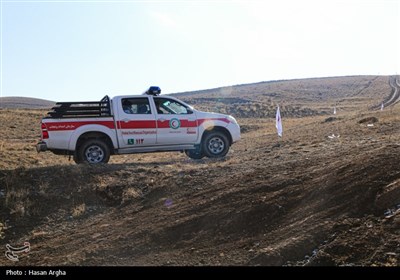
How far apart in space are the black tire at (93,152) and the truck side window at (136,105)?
1086mm

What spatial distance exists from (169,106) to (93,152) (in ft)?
7.55

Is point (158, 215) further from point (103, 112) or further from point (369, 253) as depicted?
point (103, 112)

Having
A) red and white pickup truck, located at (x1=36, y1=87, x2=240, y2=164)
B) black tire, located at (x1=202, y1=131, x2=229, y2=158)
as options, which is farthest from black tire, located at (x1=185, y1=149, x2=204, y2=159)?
black tire, located at (x1=202, y1=131, x2=229, y2=158)

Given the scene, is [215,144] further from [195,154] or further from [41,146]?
[41,146]

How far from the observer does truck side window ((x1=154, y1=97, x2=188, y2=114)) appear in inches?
470

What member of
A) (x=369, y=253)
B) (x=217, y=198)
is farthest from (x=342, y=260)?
(x=217, y=198)

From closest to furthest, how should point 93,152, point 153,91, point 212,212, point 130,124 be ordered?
point 212,212
point 93,152
point 130,124
point 153,91

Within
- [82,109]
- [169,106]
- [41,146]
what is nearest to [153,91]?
[169,106]

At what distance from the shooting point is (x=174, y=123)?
11930mm

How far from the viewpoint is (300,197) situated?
257 inches

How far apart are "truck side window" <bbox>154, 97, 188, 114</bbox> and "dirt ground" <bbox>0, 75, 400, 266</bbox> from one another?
6.46 feet

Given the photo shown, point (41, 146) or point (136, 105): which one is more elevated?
point (136, 105)

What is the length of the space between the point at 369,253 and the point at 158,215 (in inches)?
138

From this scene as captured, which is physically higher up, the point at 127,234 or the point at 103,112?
the point at 103,112
